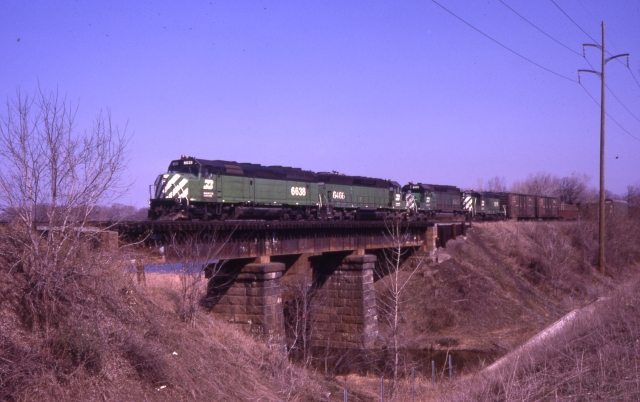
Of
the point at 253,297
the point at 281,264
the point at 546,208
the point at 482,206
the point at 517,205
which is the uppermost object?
the point at 517,205

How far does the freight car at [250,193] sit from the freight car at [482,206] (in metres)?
18.2

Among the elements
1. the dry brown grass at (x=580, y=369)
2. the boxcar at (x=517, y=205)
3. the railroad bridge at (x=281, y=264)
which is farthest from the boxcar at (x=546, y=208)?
the dry brown grass at (x=580, y=369)

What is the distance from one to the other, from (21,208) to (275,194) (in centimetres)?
1861

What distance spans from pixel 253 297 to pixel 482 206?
39.6 m

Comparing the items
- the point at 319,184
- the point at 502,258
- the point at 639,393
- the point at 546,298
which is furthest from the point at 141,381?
the point at 502,258

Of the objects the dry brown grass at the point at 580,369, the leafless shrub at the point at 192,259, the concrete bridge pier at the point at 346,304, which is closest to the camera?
the dry brown grass at the point at 580,369

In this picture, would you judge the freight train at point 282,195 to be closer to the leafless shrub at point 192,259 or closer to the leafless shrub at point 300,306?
the leafless shrub at point 300,306

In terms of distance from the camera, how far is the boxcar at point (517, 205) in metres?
58.8

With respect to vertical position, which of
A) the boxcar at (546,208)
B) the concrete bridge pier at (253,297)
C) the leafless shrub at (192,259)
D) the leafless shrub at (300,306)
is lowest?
the leafless shrub at (300,306)

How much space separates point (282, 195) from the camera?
30359 mm

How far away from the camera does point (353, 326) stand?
2817cm

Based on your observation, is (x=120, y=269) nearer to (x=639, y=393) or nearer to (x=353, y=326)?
(x=639, y=393)

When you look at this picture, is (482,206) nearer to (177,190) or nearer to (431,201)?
(431,201)

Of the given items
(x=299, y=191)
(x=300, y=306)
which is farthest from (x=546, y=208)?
(x=300, y=306)
